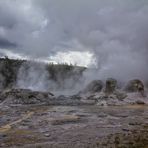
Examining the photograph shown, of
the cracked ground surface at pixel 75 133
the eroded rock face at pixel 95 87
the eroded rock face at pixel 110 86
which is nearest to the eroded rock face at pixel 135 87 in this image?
the eroded rock face at pixel 110 86

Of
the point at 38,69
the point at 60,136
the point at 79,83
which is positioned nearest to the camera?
the point at 60,136

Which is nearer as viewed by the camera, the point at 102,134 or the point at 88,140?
the point at 88,140

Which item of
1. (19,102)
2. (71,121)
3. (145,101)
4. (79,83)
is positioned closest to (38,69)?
(79,83)

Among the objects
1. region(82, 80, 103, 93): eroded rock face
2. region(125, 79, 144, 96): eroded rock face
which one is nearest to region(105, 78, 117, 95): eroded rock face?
region(125, 79, 144, 96): eroded rock face

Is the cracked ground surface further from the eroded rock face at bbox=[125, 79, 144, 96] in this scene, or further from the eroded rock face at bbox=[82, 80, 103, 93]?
the eroded rock face at bbox=[82, 80, 103, 93]

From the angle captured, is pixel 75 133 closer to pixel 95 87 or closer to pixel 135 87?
pixel 135 87

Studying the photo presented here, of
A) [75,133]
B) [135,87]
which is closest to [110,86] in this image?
[135,87]

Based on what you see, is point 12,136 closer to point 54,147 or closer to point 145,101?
point 54,147

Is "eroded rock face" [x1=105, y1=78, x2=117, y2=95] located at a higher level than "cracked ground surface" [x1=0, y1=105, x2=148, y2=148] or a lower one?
higher

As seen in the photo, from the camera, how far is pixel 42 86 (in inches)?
1358

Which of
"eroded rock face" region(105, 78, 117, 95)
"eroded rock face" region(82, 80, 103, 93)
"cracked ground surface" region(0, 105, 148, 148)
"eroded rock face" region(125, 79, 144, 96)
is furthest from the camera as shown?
"eroded rock face" region(82, 80, 103, 93)

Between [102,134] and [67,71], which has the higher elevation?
[67,71]

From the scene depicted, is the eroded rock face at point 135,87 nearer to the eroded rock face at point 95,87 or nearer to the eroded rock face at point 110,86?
the eroded rock face at point 110,86

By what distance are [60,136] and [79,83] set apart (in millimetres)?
23920
